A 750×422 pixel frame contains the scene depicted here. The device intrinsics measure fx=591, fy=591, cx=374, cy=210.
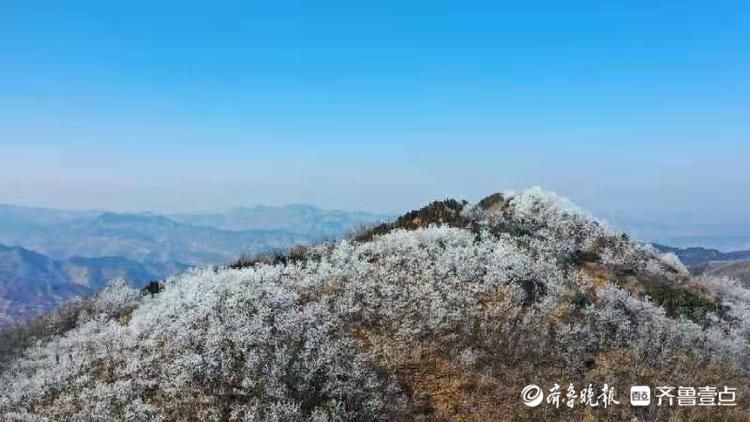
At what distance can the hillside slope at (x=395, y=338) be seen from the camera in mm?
20031

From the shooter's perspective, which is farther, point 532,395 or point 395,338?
point 395,338

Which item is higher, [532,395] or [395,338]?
[395,338]

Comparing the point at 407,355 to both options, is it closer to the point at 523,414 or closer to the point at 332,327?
the point at 332,327

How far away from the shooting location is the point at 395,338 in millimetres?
23406

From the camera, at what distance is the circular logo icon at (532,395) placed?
2011 cm

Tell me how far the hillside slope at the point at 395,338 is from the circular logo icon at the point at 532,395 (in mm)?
283

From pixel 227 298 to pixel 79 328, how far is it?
808cm

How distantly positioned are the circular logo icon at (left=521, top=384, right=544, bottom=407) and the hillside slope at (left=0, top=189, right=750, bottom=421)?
0.93 ft

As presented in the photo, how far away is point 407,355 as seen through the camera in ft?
73.6

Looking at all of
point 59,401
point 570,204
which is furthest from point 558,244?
point 59,401

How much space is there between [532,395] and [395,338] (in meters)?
5.65

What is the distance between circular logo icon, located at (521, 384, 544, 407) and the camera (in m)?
20.1

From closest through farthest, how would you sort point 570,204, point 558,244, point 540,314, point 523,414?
point 523,414 → point 540,314 → point 558,244 → point 570,204

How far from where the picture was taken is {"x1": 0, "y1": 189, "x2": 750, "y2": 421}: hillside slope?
65.7 ft
